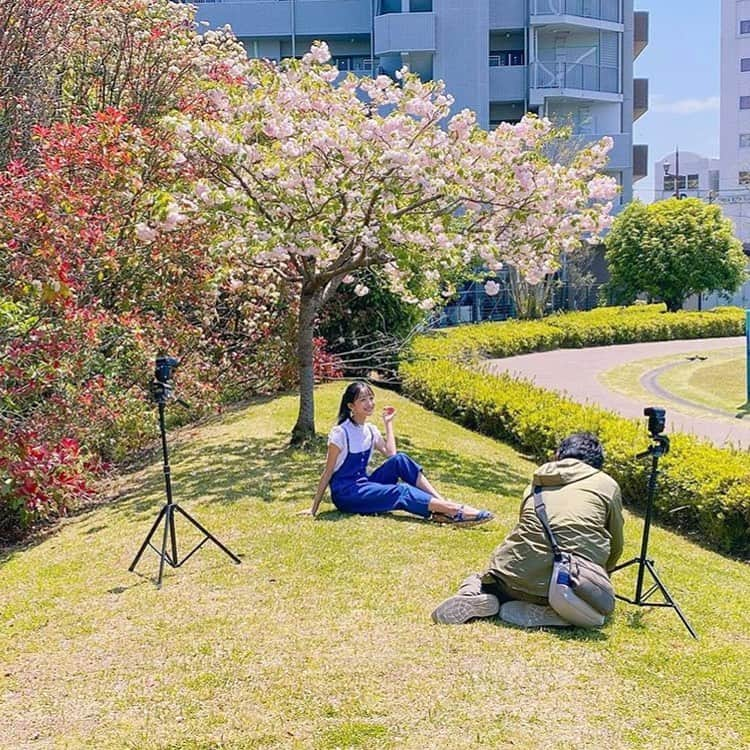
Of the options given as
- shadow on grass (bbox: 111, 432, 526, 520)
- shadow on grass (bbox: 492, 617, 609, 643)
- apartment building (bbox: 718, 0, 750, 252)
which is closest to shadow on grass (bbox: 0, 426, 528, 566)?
shadow on grass (bbox: 111, 432, 526, 520)

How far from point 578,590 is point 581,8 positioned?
3222cm

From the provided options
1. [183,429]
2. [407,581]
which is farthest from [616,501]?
[183,429]

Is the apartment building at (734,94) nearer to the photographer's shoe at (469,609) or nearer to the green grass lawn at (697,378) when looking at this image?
the green grass lawn at (697,378)

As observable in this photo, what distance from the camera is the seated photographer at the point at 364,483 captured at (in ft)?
22.5

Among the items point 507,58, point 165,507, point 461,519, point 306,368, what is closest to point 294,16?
point 507,58

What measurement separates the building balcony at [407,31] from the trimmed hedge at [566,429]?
12482mm

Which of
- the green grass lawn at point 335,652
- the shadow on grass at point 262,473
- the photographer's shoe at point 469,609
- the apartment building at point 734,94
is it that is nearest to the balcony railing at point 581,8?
the apartment building at point 734,94

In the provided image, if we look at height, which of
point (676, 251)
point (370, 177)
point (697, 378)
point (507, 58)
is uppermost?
point (507, 58)

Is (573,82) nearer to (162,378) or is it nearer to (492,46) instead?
(492,46)

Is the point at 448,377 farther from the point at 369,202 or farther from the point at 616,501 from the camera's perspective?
the point at 616,501

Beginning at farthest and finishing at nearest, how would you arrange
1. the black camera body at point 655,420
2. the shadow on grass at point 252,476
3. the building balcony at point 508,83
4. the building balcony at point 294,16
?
the building balcony at point 294,16 → the building balcony at point 508,83 → the shadow on grass at point 252,476 → the black camera body at point 655,420

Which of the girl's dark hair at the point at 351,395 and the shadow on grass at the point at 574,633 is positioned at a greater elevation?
the girl's dark hair at the point at 351,395

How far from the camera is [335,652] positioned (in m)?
4.63

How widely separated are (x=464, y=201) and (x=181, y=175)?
298 cm
